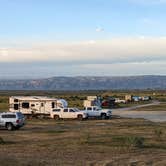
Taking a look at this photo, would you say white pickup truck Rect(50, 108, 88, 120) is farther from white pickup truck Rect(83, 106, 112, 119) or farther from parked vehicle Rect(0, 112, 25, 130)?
parked vehicle Rect(0, 112, 25, 130)

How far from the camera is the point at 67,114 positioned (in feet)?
194

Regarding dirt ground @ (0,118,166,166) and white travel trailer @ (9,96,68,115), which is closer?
dirt ground @ (0,118,166,166)

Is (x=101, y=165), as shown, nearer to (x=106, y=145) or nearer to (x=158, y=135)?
(x=106, y=145)

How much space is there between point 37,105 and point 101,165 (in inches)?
1636

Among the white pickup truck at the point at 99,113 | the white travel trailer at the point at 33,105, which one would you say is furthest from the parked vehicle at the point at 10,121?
the white travel trailer at the point at 33,105

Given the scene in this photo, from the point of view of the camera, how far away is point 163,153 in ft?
84.2

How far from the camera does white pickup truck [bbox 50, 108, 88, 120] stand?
58706mm

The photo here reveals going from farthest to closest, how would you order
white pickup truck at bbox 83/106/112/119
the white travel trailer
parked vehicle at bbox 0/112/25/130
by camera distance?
1. the white travel trailer
2. white pickup truck at bbox 83/106/112/119
3. parked vehicle at bbox 0/112/25/130

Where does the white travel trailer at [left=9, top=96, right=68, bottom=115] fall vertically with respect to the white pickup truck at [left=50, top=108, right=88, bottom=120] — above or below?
above

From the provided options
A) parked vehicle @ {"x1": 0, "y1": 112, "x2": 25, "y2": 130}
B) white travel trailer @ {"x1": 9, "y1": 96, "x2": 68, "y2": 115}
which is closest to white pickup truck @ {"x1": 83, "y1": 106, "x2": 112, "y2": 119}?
white travel trailer @ {"x1": 9, "y1": 96, "x2": 68, "y2": 115}

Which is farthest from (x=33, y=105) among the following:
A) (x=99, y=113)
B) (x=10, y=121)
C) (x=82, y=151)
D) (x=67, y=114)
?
(x=82, y=151)

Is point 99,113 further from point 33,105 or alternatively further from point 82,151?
point 82,151

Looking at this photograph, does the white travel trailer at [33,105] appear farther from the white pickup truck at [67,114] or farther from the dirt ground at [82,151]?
the dirt ground at [82,151]

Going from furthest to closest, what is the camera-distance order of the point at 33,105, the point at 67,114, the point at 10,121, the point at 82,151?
the point at 33,105 → the point at 67,114 → the point at 10,121 → the point at 82,151
